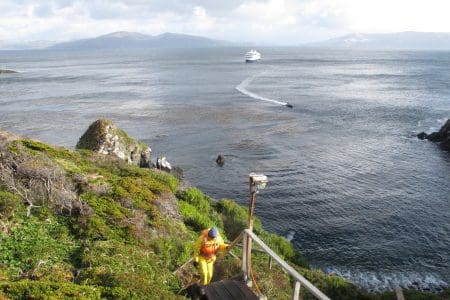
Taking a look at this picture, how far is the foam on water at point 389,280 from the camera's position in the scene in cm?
2267

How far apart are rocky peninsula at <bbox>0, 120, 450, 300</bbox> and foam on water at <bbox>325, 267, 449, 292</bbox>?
2.52 metres

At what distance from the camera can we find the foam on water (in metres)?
22.7

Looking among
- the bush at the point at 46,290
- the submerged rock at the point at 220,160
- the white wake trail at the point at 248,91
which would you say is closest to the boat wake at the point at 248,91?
the white wake trail at the point at 248,91

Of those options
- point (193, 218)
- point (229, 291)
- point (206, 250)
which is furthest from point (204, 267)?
point (193, 218)

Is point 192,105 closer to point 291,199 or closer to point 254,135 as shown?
point 254,135

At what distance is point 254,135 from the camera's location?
177ft

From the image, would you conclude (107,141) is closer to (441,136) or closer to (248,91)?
(441,136)

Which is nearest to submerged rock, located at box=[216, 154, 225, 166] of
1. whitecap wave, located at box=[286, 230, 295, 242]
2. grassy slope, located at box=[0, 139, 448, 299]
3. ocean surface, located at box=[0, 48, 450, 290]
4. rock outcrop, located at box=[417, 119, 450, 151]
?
ocean surface, located at box=[0, 48, 450, 290]

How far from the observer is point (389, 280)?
23.4 m

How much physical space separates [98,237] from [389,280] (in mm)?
17092

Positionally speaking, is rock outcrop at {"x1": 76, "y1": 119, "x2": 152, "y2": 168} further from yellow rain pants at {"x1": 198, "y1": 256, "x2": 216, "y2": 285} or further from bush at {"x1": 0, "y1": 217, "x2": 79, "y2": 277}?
yellow rain pants at {"x1": 198, "y1": 256, "x2": 216, "y2": 285}

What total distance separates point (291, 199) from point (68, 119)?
139 feet

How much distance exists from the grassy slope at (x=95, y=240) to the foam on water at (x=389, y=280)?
135 inches

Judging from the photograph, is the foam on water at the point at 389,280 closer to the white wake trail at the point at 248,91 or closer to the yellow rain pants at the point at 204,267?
the yellow rain pants at the point at 204,267
